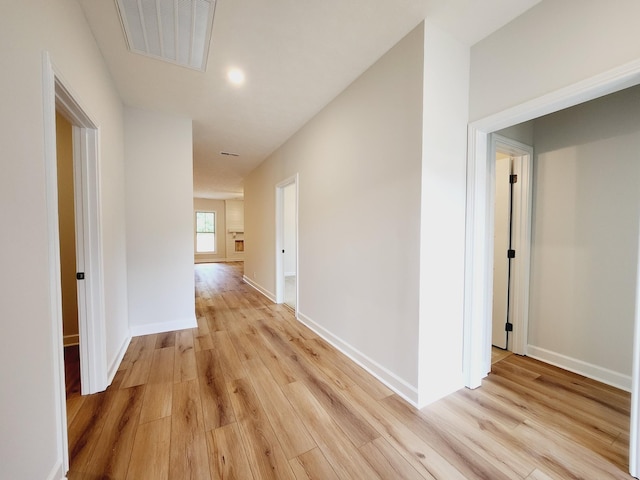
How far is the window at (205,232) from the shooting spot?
10380mm

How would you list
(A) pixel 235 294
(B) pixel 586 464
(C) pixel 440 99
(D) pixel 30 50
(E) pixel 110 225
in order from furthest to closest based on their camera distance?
(A) pixel 235 294 → (E) pixel 110 225 → (C) pixel 440 99 → (B) pixel 586 464 → (D) pixel 30 50

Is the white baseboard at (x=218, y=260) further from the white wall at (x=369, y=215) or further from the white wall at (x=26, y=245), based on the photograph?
the white wall at (x=26, y=245)

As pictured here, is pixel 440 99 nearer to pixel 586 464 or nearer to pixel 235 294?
pixel 586 464

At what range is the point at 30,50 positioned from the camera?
1.06 meters

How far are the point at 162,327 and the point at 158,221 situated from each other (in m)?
1.31

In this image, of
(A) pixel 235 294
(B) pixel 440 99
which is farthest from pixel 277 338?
(B) pixel 440 99

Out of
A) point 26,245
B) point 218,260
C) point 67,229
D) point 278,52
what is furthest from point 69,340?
point 218,260

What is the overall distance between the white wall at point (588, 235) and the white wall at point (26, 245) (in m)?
3.60

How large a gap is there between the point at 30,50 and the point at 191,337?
2.76 m

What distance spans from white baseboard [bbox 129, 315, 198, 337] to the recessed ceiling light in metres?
A: 2.79

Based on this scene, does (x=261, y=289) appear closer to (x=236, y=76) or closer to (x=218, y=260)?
(x=236, y=76)

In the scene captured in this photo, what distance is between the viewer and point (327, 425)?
5.38 feet

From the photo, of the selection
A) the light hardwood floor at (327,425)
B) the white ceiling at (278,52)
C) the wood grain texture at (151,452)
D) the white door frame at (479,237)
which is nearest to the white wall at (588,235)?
the light hardwood floor at (327,425)

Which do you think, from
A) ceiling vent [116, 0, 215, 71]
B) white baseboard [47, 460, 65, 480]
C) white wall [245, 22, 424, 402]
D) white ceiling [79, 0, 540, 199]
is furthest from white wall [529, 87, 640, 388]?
white baseboard [47, 460, 65, 480]
